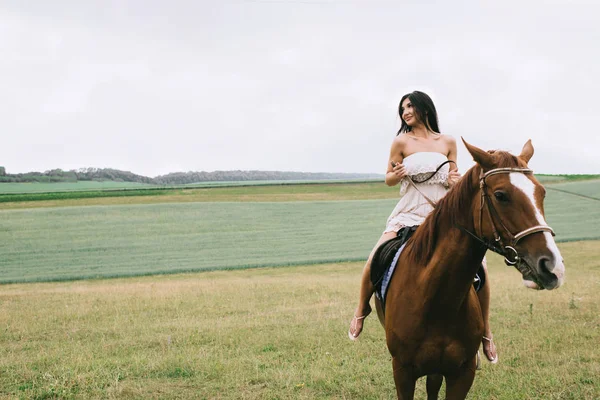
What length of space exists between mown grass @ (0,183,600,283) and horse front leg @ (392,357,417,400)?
21.2 meters

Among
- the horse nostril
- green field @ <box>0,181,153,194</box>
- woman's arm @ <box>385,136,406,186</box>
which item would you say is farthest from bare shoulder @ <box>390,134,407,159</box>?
green field @ <box>0,181,153,194</box>

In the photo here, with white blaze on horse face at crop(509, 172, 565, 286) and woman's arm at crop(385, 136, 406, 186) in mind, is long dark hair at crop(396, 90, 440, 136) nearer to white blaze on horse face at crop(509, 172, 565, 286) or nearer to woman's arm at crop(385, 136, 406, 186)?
woman's arm at crop(385, 136, 406, 186)

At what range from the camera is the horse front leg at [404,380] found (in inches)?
183

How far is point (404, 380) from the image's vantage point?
4.67 meters

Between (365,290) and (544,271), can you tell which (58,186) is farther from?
(544,271)

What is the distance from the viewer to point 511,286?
15102 mm

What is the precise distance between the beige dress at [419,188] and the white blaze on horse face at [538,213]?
1.69 meters

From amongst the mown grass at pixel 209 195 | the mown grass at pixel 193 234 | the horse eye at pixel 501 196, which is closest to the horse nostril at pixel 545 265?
the horse eye at pixel 501 196

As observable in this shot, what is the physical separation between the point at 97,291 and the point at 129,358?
9.13 m

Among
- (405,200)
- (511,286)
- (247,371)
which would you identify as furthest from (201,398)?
Answer: (511,286)

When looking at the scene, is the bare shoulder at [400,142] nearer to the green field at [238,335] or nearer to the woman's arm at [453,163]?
the woman's arm at [453,163]

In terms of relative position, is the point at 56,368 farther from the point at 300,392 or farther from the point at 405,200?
the point at 405,200

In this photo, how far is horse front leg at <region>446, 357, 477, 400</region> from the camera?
14.9 feet

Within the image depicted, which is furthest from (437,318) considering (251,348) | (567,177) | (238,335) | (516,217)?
(567,177)
